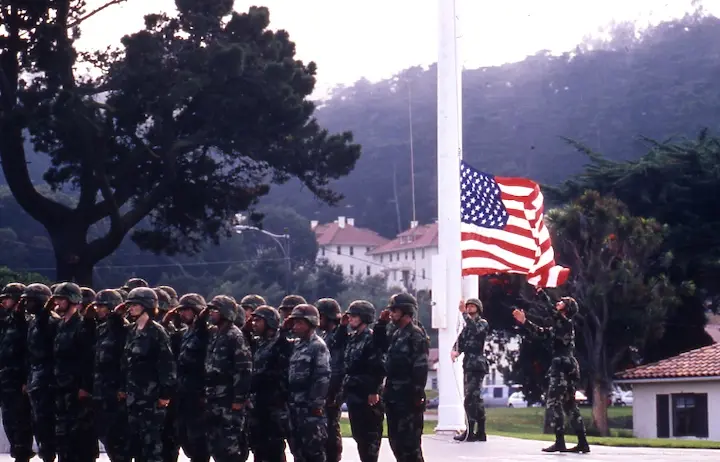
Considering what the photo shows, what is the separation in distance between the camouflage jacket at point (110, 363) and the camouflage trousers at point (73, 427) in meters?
0.35

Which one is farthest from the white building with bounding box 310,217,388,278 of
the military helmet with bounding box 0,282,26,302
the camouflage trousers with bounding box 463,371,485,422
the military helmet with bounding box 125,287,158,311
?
the military helmet with bounding box 125,287,158,311

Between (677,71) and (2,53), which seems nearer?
(2,53)

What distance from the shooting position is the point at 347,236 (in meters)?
114

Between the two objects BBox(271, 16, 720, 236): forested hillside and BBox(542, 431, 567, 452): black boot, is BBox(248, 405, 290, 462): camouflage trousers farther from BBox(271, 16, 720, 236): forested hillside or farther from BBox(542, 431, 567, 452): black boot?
BBox(271, 16, 720, 236): forested hillside

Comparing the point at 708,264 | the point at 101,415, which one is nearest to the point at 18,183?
the point at 101,415

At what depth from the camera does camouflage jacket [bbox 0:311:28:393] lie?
14977 millimetres

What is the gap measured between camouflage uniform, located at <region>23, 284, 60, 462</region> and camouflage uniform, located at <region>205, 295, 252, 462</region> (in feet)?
7.40

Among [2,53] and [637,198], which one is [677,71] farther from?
[2,53]

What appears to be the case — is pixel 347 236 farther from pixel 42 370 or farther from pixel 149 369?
pixel 149 369

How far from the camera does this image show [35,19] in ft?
95.8

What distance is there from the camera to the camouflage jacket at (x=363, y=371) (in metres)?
14.1

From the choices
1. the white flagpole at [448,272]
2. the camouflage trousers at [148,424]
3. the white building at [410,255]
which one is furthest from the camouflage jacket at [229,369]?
the white building at [410,255]

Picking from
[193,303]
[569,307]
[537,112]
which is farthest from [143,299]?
[537,112]

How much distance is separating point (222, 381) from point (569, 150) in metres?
97.0
